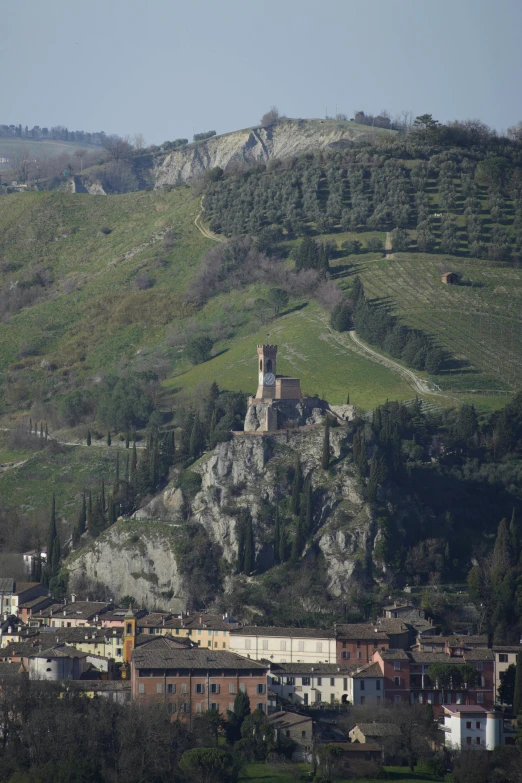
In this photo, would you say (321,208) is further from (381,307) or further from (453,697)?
(453,697)

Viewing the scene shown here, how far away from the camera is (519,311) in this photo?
140m

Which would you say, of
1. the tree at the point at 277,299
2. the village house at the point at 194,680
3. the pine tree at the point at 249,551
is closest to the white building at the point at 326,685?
A: the village house at the point at 194,680

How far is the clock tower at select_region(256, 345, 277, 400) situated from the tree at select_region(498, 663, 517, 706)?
3298cm

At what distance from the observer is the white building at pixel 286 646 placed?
90688mm

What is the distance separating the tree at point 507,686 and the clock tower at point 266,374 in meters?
33.0

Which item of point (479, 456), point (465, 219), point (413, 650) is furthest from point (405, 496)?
point (465, 219)

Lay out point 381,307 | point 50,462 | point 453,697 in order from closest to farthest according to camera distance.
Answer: point 453,697
point 50,462
point 381,307

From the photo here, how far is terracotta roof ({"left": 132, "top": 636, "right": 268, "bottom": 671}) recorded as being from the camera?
8300cm

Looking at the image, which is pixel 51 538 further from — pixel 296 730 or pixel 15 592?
pixel 296 730

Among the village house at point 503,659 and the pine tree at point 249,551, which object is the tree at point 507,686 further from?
the pine tree at point 249,551

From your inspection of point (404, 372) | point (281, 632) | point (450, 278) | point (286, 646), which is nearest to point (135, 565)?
point (281, 632)

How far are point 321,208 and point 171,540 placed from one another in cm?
6104

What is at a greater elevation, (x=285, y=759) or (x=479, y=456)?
(x=479, y=456)

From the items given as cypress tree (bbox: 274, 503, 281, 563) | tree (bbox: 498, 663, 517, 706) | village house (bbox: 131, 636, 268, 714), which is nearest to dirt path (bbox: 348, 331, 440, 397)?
cypress tree (bbox: 274, 503, 281, 563)
